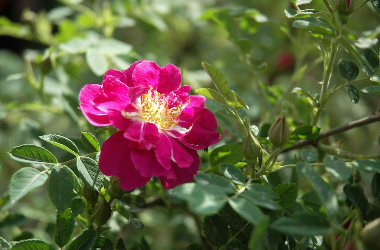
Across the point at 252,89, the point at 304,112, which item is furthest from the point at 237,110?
the point at 252,89

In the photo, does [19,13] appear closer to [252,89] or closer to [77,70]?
[77,70]

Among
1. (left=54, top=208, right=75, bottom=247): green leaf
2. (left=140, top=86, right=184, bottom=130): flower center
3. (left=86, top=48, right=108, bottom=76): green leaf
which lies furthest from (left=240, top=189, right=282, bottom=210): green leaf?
(left=86, top=48, right=108, bottom=76): green leaf

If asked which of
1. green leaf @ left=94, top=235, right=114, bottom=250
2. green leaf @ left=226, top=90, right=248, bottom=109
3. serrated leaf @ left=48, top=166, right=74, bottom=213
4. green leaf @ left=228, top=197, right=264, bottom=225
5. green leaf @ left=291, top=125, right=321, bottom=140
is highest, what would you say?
green leaf @ left=226, top=90, right=248, bottom=109

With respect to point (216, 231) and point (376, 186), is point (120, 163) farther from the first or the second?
point (376, 186)

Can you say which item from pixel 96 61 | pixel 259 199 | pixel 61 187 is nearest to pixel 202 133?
pixel 259 199

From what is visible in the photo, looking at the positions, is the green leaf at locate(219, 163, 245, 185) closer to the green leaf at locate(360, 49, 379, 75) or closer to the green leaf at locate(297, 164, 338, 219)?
the green leaf at locate(297, 164, 338, 219)
